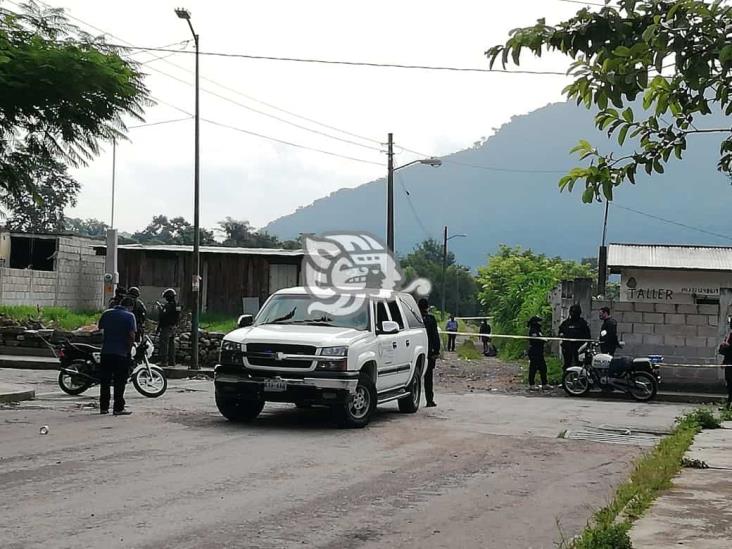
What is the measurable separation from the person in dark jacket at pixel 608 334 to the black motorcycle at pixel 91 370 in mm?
9599

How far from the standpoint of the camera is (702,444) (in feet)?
44.3

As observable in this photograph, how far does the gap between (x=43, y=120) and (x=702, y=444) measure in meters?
10.4

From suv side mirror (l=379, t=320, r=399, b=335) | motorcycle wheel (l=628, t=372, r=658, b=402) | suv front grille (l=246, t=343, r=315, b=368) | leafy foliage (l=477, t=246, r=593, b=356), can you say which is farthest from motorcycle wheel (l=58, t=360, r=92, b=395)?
→ leafy foliage (l=477, t=246, r=593, b=356)

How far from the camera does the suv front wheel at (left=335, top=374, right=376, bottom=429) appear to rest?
47.9ft

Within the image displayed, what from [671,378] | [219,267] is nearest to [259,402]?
[671,378]

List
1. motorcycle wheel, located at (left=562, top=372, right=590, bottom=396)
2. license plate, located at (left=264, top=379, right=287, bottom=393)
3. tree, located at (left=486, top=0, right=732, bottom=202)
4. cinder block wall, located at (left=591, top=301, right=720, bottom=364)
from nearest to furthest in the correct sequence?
tree, located at (left=486, top=0, right=732, bottom=202)
license plate, located at (left=264, top=379, right=287, bottom=393)
motorcycle wheel, located at (left=562, top=372, right=590, bottom=396)
cinder block wall, located at (left=591, top=301, right=720, bottom=364)

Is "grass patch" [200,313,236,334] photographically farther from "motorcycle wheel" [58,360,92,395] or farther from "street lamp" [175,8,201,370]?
"motorcycle wheel" [58,360,92,395]

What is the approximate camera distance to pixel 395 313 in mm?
16859

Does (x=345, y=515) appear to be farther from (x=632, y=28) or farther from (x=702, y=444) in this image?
(x=702, y=444)

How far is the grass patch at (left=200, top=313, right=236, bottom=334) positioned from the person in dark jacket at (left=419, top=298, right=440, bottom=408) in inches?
579

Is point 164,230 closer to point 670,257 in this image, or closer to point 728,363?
point 670,257

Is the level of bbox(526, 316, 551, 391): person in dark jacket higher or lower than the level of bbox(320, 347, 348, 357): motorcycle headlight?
lower

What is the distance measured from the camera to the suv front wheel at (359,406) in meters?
14.6

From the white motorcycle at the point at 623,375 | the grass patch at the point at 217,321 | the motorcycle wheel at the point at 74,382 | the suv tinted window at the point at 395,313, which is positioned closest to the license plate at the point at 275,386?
the suv tinted window at the point at 395,313
